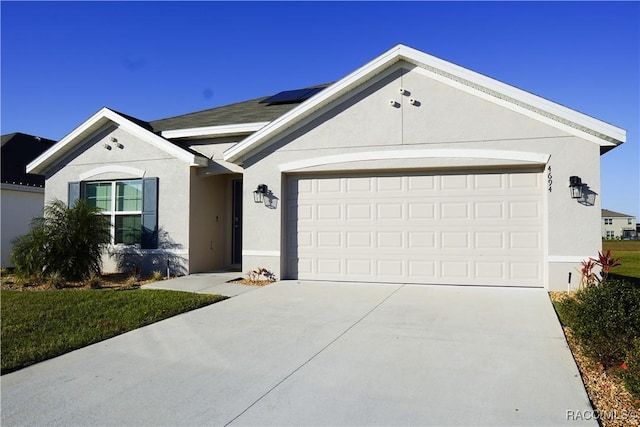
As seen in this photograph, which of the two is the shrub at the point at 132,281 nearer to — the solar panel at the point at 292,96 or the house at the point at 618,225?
the solar panel at the point at 292,96

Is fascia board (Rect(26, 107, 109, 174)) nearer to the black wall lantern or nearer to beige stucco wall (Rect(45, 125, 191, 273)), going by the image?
beige stucco wall (Rect(45, 125, 191, 273))

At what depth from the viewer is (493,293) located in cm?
831

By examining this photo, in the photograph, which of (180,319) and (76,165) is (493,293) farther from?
(76,165)

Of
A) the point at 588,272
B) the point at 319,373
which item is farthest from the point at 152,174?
the point at 588,272

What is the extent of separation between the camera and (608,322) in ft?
14.4

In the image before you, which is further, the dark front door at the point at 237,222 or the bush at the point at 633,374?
the dark front door at the point at 237,222

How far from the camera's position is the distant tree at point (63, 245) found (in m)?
10.1

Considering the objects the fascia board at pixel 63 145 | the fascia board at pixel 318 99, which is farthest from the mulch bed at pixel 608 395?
the fascia board at pixel 63 145

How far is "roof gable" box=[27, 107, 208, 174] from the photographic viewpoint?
11.1 meters

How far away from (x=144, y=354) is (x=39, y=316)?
292 cm

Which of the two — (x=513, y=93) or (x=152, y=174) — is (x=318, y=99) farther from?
(x=152, y=174)

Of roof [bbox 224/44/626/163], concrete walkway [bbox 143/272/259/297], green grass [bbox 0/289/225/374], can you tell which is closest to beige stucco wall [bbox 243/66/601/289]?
roof [bbox 224/44/626/163]

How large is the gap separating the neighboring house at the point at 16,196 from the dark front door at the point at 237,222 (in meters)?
7.48

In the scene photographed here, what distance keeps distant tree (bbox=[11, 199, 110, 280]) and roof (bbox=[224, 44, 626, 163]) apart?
12.9 feet
